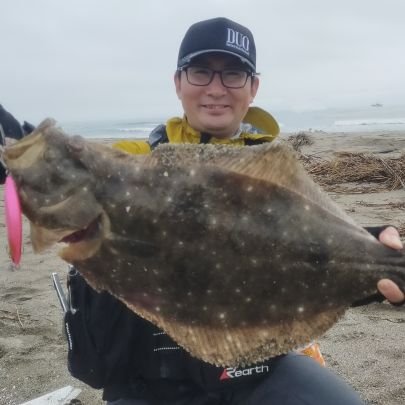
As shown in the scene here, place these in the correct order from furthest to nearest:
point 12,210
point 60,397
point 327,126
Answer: point 327,126 < point 60,397 < point 12,210

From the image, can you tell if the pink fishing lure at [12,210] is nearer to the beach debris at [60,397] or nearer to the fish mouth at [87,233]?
the fish mouth at [87,233]

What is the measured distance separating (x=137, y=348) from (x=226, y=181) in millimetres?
1351

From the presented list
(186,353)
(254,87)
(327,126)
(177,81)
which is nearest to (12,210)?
(186,353)

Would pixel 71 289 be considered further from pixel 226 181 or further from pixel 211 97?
pixel 211 97

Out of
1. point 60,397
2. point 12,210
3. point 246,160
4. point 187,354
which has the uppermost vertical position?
point 246,160

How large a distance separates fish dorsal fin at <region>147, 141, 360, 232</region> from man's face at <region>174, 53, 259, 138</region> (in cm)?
104

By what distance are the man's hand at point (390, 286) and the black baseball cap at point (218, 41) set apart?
1460 millimetres

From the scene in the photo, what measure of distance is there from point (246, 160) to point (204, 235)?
0.36 meters

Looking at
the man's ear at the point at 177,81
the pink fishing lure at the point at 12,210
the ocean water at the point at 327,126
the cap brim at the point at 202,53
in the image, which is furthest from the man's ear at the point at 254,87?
the ocean water at the point at 327,126

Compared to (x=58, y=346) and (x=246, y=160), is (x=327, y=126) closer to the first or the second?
(x=58, y=346)

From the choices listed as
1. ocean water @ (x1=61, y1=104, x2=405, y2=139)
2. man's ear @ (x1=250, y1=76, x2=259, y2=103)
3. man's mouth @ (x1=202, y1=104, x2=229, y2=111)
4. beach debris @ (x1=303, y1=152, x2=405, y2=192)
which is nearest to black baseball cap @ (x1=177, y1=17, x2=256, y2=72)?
man's ear @ (x1=250, y1=76, x2=259, y2=103)

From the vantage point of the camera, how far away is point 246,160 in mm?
2266

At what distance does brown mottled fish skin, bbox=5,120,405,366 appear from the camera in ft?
7.22

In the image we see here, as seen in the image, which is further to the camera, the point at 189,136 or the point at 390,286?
the point at 189,136
